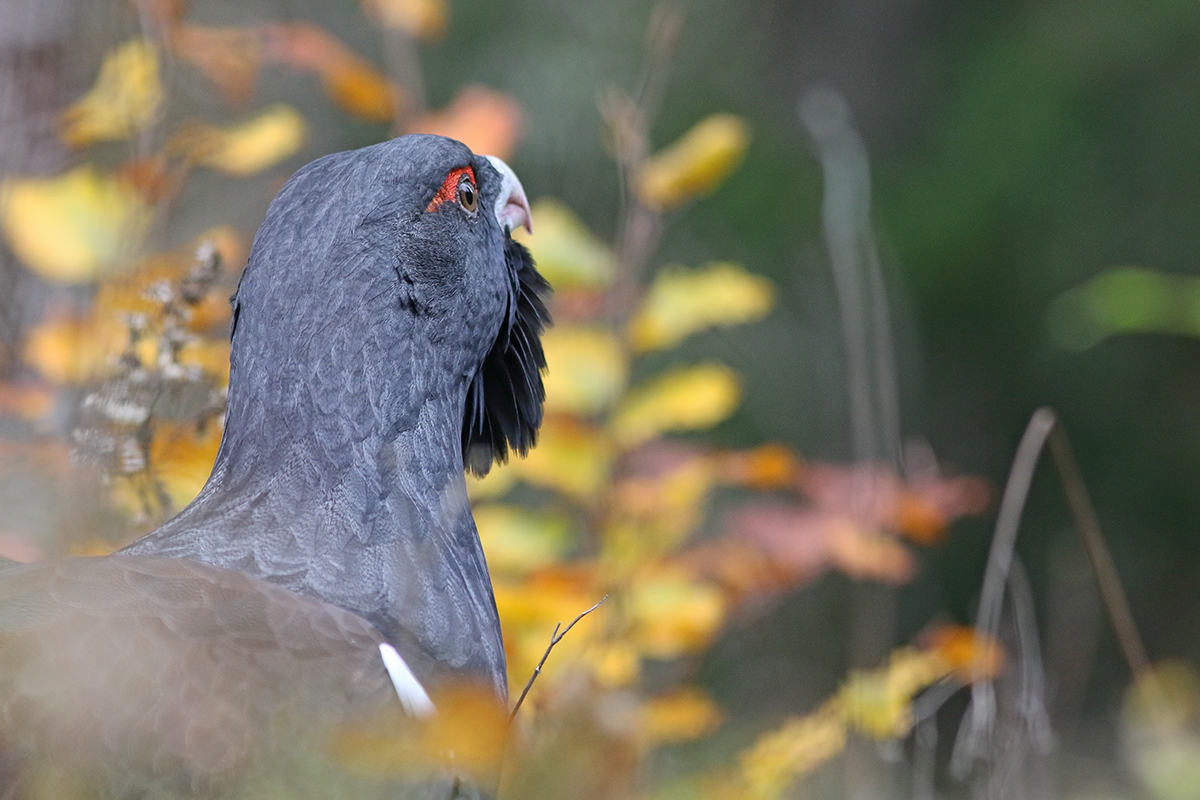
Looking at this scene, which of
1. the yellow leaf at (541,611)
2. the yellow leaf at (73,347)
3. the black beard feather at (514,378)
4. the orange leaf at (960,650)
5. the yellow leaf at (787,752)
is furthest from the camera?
the orange leaf at (960,650)

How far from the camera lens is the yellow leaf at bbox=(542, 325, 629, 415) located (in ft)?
11.5

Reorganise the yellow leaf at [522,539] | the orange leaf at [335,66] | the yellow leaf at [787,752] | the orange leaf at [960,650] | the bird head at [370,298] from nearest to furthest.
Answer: the bird head at [370,298]
the yellow leaf at [787,752]
the orange leaf at [960,650]
the yellow leaf at [522,539]
the orange leaf at [335,66]

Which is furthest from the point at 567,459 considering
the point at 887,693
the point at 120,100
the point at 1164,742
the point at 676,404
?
the point at 1164,742

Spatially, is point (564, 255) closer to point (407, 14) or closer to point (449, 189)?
point (449, 189)

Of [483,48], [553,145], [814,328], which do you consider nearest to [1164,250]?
[814,328]

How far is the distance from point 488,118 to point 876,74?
22.8ft

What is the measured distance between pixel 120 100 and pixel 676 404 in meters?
1.76

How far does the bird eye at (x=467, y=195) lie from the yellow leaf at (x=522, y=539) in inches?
42.0

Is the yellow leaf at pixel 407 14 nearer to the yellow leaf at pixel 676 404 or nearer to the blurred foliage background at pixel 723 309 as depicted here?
the blurred foliage background at pixel 723 309

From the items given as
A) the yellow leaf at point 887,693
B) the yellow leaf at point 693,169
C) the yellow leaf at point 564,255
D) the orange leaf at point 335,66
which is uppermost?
the orange leaf at point 335,66

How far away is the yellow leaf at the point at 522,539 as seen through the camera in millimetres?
3445

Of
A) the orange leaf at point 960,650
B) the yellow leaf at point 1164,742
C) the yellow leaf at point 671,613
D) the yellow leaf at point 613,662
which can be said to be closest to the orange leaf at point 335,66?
the yellow leaf at point 671,613

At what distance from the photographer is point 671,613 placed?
347 cm

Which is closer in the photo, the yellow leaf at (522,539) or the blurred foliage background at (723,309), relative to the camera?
the blurred foliage background at (723,309)
